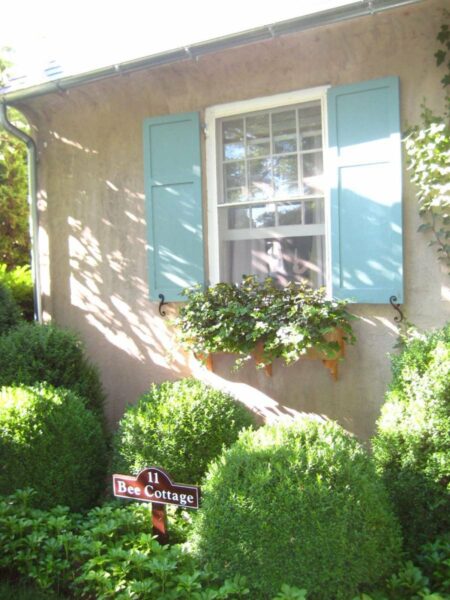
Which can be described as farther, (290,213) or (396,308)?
(290,213)

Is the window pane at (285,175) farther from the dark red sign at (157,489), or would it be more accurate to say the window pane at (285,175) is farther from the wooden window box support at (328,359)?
the dark red sign at (157,489)

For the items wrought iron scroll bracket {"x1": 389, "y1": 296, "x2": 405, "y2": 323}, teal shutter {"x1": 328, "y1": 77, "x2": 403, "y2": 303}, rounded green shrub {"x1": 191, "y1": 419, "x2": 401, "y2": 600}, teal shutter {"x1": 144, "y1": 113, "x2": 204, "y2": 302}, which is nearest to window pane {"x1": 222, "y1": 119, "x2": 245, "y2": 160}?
teal shutter {"x1": 144, "y1": 113, "x2": 204, "y2": 302}

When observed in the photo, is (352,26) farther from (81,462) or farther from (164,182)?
(81,462)

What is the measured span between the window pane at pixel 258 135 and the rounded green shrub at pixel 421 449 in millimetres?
2237

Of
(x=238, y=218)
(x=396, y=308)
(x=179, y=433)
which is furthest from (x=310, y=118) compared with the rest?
(x=179, y=433)

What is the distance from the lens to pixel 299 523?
2.86 m

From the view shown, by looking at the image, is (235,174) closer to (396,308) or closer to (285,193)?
(285,193)

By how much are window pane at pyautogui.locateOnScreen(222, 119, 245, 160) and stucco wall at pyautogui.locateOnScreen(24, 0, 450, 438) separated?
8.5 inches

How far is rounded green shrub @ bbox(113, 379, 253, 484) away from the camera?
4074mm

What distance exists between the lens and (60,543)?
3422mm

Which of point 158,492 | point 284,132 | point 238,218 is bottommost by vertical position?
point 158,492

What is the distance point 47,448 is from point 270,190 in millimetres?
2579

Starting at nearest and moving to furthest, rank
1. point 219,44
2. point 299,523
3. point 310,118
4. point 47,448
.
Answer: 1. point 299,523
2. point 47,448
3. point 219,44
4. point 310,118

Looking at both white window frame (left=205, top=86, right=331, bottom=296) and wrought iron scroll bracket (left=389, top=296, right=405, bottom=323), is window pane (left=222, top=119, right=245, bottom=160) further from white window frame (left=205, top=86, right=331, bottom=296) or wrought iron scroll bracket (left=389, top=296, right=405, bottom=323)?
wrought iron scroll bracket (left=389, top=296, right=405, bottom=323)
